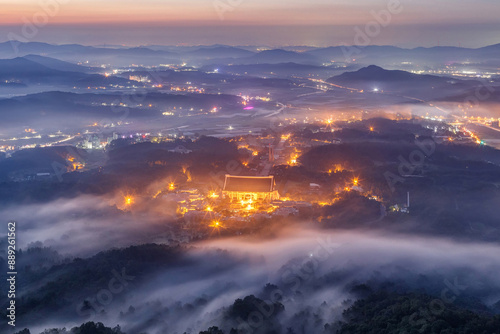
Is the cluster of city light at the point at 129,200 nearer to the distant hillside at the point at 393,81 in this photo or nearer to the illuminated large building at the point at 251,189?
the illuminated large building at the point at 251,189

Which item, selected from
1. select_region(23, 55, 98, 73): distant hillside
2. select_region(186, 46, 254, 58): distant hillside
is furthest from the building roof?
select_region(186, 46, 254, 58): distant hillside

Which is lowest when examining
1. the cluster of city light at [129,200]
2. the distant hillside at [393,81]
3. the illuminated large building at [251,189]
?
the cluster of city light at [129,200]

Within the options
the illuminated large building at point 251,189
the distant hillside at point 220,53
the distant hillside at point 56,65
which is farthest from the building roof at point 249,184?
the distant hillside at point 220,53

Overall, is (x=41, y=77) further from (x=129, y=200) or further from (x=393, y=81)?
(x=129, y=200)

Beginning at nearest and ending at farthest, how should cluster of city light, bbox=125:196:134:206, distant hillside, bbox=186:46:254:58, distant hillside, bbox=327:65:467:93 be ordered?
cluster of city light, bbox=125:196:134:206
distant hillside, bbox=327:65:467:93
distant hillside, bbox=186:46:254:58

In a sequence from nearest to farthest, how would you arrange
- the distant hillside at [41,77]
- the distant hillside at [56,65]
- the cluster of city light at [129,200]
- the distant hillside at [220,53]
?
the cluster of city light at [129,200]
the distant hillside at [41,77]
the distant hillside at [56,65]
the distant hillside at [220,53]

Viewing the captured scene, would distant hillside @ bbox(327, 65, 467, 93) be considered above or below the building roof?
above

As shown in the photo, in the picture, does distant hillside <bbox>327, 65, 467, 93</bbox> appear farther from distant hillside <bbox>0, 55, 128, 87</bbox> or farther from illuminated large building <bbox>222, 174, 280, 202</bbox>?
illuminated large building <bbox>222, 174, 280, 202</bbox>

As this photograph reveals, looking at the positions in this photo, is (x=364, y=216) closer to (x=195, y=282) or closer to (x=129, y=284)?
(x=195, y=282)
